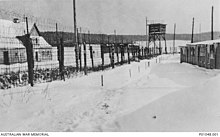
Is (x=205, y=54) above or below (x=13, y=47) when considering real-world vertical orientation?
below

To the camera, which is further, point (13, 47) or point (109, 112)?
point (13, 47)

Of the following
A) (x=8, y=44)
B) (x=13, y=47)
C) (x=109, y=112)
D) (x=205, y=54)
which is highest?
(x=8, y=44)

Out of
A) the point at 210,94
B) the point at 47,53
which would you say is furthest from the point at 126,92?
the point at 47,53

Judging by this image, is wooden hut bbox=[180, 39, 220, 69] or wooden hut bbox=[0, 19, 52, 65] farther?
wooden hut bbox=[0, 19, 52, 65]

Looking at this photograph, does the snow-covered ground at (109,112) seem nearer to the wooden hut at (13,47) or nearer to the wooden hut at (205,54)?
the wooden hut at (205,54)

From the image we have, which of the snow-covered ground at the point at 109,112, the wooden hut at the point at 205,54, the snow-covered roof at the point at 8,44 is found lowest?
the snow-covered ground at the point at 109,112

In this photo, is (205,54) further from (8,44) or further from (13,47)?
(8,44)

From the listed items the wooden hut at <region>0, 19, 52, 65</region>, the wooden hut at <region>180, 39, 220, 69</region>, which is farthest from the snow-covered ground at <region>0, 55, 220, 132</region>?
the wooden hut at <region>0, 19, 52, 65</region>

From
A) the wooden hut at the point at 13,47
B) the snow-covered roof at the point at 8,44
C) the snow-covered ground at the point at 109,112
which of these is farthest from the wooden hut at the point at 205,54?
the snow-covered roof at the point at 8,44

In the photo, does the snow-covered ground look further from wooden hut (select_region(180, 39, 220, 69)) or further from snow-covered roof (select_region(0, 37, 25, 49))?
snow-covered roof (select_region(0, 37, 25, 49))

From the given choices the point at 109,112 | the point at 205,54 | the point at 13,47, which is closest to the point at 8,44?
the point at 13,47

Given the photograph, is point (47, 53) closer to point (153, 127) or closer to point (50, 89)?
point (50, 89)

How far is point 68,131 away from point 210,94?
2930mm

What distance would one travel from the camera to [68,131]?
157 inches
